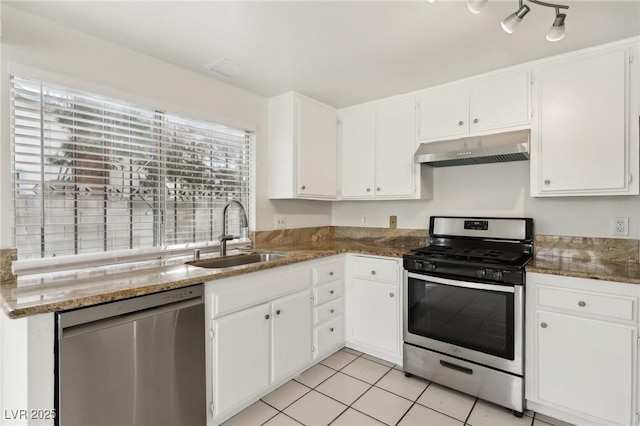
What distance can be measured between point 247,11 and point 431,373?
257 centimetres

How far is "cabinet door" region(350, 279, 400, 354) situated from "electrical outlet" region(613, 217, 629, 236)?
1530 millimetres

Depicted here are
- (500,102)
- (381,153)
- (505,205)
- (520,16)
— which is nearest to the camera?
(520,16)

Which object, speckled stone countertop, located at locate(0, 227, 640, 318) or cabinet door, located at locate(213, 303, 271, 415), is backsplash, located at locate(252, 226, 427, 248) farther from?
cabinet door, located at locate(213, 303, 271, 415)

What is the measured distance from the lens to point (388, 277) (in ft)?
8.38

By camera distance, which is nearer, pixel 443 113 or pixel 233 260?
pixel 233 260

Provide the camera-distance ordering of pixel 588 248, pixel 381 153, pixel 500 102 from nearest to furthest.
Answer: pixel 588 248
pixel 500 102
pixel 381 153

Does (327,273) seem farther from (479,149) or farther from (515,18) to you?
(515,18)

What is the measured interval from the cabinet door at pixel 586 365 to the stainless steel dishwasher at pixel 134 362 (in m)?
2.01

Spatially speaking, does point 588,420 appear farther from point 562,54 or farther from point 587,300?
point 562,54

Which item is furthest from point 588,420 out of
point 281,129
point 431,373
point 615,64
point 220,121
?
point 220,121

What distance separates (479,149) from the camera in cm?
230

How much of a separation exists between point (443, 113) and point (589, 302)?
1640 millimetres

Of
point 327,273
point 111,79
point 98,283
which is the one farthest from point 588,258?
point 111,79

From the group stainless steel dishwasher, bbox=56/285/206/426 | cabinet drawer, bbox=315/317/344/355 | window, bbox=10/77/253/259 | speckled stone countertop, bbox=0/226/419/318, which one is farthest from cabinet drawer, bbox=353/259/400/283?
stainless steel dishwasher, bbox=56/285/206/426
